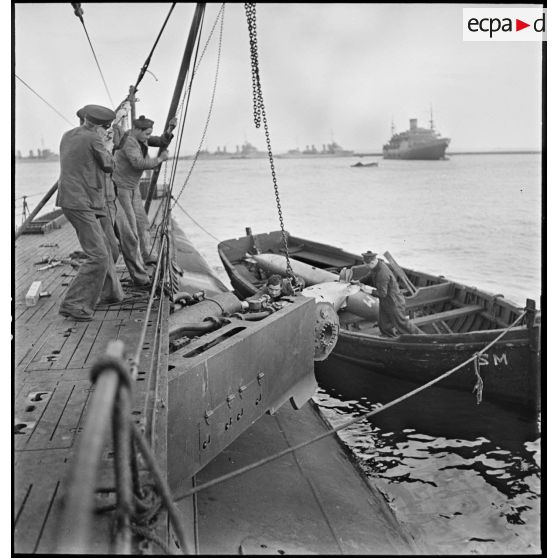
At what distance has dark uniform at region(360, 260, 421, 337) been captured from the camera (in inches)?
423

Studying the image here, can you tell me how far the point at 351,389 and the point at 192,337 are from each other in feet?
18.7

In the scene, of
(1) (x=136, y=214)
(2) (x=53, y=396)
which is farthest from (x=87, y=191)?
(2) (x=53, y=396)

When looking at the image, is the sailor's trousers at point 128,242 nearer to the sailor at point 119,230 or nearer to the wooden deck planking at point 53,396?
the sailor at point 119,230

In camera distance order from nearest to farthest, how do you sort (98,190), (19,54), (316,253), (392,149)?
(19,54), (98,190), (316,253), (392,149)

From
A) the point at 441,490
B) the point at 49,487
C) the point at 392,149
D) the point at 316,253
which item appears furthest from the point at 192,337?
the point at 392,149

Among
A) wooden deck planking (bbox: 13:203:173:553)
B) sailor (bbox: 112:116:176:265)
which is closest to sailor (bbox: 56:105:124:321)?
wooden deck planking (bbox: 13:203:173:553)

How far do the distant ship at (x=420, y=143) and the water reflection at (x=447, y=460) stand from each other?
3106 inches

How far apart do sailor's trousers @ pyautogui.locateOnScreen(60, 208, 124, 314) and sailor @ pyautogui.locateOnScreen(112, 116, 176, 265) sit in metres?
1.62

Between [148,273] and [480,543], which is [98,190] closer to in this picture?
[148,273]

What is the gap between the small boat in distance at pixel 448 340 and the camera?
984 cm

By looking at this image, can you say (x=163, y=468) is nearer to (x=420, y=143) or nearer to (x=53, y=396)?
(x=53, y=396)

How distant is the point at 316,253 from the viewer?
61.2ft

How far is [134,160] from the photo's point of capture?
8320 millimetres

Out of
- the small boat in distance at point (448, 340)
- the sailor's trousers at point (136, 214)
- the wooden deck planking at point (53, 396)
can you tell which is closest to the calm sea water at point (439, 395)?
the small boat in distance at point (448, 340)
